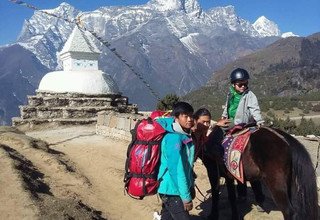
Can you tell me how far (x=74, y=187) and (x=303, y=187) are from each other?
584cm

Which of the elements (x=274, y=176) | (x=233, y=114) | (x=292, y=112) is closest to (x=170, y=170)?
(x=274, y=176)

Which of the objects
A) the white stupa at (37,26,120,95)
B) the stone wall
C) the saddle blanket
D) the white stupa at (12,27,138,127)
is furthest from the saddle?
the white stupa at (37,26,120,95)

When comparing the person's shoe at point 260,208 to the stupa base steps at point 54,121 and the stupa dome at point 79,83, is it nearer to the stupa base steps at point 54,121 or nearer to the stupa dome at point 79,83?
the stupa base steps at point 54,121

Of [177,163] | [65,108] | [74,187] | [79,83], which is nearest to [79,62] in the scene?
[79,83]

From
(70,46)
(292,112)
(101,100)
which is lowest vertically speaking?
(292,112)

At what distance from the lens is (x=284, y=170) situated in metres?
5.95

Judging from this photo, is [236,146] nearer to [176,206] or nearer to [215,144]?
[215,144]

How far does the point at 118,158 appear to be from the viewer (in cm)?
1397

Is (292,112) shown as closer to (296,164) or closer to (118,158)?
(118,158)

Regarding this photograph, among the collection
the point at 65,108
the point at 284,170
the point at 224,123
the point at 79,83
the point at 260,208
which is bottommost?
the point at 260,208

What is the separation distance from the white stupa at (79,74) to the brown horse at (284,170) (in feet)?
60.2

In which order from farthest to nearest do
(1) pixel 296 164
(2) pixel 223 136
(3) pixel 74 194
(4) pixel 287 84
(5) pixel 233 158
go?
(4) pixel 287 84 → (3) pixel 74 194 → (2) pixel 223 136 → (5) pixel 233 158 → (1) pixel 296 164

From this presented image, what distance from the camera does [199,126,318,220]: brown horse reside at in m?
5.85

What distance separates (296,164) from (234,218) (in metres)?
2.11
